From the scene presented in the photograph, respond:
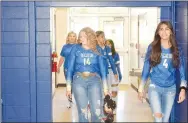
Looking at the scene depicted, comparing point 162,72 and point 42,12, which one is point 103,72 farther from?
point 42,12

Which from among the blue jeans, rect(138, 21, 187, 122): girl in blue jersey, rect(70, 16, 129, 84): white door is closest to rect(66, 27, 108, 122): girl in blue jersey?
the blue jeans

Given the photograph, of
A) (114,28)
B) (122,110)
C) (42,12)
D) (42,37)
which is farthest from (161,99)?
(114,28)

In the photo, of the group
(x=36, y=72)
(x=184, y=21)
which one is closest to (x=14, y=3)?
(x=36, y=72)

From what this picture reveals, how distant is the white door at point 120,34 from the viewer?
692 cm

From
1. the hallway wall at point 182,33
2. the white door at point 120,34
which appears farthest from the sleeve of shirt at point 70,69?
the white door at point 120,34

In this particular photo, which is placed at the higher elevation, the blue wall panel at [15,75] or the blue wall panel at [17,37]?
the blue wall panel at [17,37]

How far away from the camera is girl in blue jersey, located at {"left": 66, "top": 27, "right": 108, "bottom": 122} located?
4.18 m

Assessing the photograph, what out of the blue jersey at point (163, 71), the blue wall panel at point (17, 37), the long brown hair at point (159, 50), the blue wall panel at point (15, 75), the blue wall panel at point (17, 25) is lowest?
the blue wall panel at point (15, 75)

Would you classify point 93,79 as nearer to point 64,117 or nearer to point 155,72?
point 155,72

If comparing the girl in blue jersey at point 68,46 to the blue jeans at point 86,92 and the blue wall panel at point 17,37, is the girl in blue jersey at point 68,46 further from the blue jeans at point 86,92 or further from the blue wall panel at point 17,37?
the blue jeans at point 86,92

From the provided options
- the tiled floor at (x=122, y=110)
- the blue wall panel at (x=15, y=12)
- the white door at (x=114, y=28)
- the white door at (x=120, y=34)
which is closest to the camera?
the blue wall panel at (x=15, y=12)

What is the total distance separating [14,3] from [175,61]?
2.45 meters

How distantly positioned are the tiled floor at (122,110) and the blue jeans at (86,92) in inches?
39.1

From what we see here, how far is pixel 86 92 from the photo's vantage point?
165 inches
